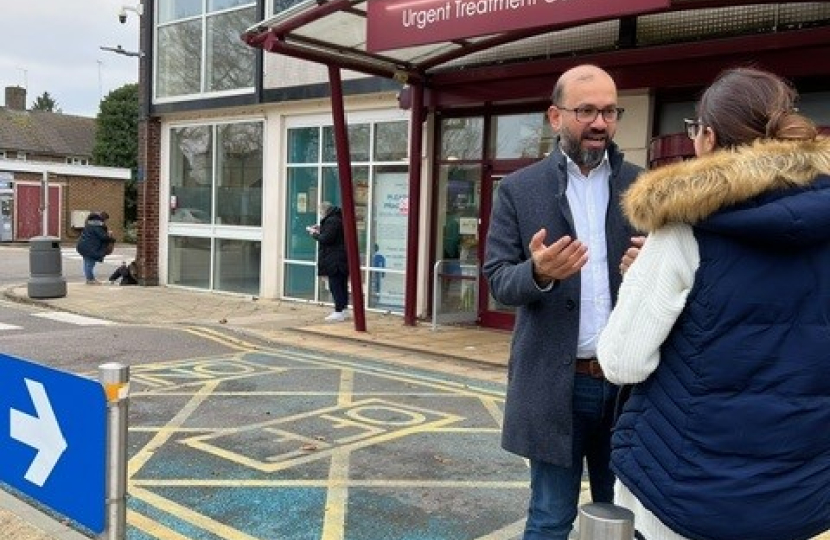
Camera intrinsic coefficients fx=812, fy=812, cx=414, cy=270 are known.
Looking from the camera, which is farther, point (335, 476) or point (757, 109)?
point (335, 476)

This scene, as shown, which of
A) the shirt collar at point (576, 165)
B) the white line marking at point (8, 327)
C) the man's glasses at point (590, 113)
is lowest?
the white line marking at point (8, 327)

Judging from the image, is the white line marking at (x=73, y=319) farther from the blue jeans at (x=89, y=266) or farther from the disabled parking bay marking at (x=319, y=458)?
the blue jeans at (x=89, y=266)

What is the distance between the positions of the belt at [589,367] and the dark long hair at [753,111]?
82cm

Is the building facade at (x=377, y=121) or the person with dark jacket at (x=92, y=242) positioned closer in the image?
the building facade at (x=377, y=121)

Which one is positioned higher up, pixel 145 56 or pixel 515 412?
pixel 145 56

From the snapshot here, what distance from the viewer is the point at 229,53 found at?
1411 cm

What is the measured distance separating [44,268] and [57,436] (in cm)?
1228

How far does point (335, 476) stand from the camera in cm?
475

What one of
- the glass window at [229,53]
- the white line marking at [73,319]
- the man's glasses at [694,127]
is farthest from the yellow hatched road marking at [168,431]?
the glass window at [229,53]

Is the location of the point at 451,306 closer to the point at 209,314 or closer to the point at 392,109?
the point at 392,109

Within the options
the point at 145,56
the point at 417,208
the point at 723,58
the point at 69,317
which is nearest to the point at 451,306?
the point at 417,208

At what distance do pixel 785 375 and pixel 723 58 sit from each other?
6866 mm

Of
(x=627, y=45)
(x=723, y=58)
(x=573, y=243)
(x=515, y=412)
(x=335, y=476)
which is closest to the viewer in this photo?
(x=573, y=243)

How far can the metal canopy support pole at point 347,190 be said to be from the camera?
9.70 metres
